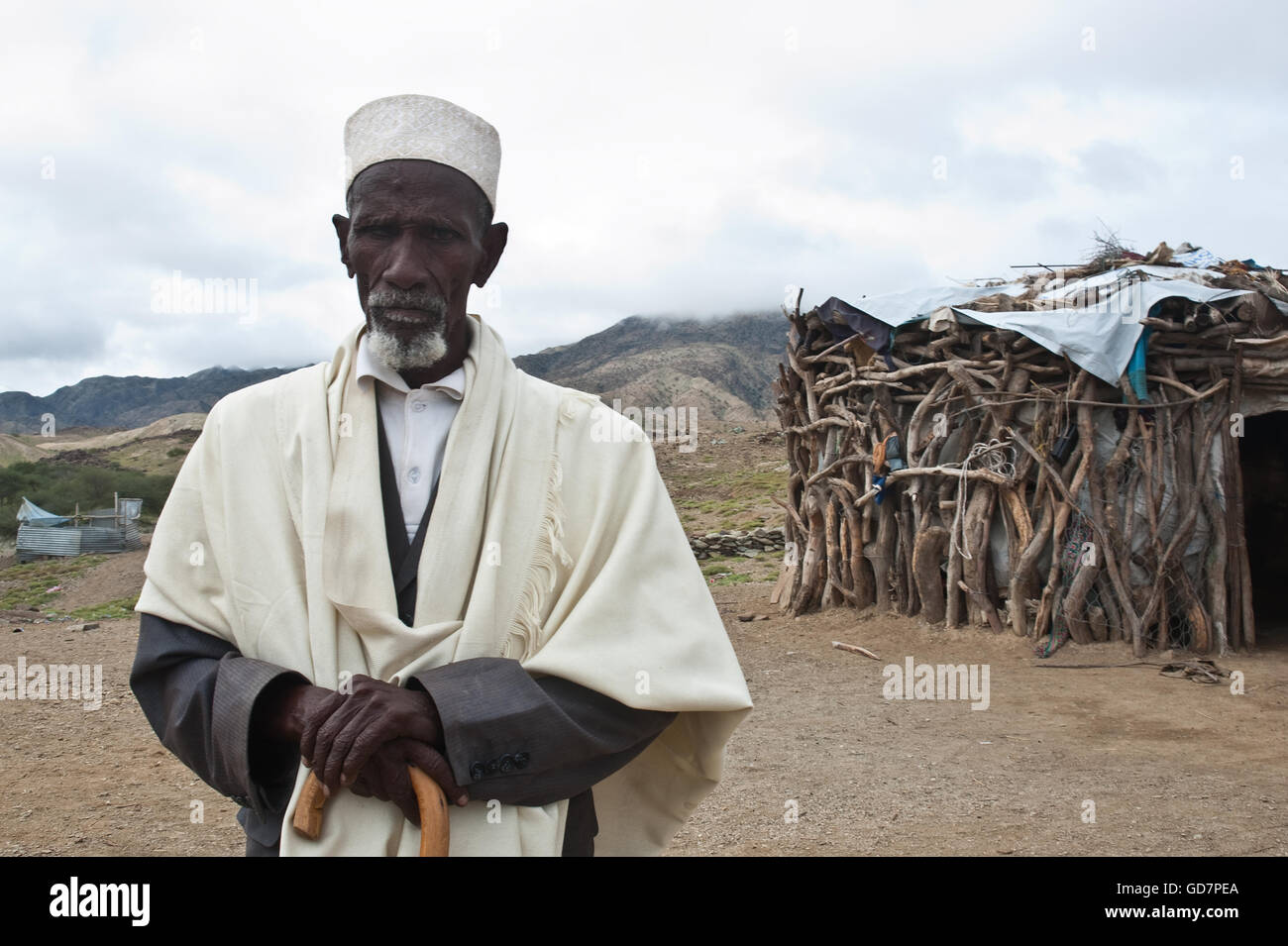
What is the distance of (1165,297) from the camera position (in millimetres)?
7621

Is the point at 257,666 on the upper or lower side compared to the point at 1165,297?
lower

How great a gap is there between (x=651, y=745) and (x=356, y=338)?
3.33ft

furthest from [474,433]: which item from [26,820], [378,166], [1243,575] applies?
[1243,575]

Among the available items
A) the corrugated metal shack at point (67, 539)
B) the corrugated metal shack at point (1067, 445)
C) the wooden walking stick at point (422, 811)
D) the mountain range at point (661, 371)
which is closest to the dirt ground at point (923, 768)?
the corrugated metal shack at point (1067, 445)

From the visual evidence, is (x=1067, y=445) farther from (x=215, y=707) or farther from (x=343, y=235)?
(x=215, y=707)

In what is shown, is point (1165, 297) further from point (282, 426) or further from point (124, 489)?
point (124, 489)

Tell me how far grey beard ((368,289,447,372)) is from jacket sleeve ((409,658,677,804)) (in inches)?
22.8

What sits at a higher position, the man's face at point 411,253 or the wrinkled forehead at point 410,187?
the wrinkled forehead at point 410,187

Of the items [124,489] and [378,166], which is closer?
[378,166]

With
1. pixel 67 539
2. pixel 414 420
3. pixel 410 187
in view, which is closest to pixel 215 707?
pixel 414 420

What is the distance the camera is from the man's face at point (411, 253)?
1.71m

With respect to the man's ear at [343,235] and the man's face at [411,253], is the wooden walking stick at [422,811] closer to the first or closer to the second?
the man's face at [411,253]

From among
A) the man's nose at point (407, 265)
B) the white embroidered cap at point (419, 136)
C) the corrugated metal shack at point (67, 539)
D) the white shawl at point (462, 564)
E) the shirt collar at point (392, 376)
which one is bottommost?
the corrugated metal shack at point (67, 539)

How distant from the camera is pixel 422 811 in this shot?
57.6 inches
